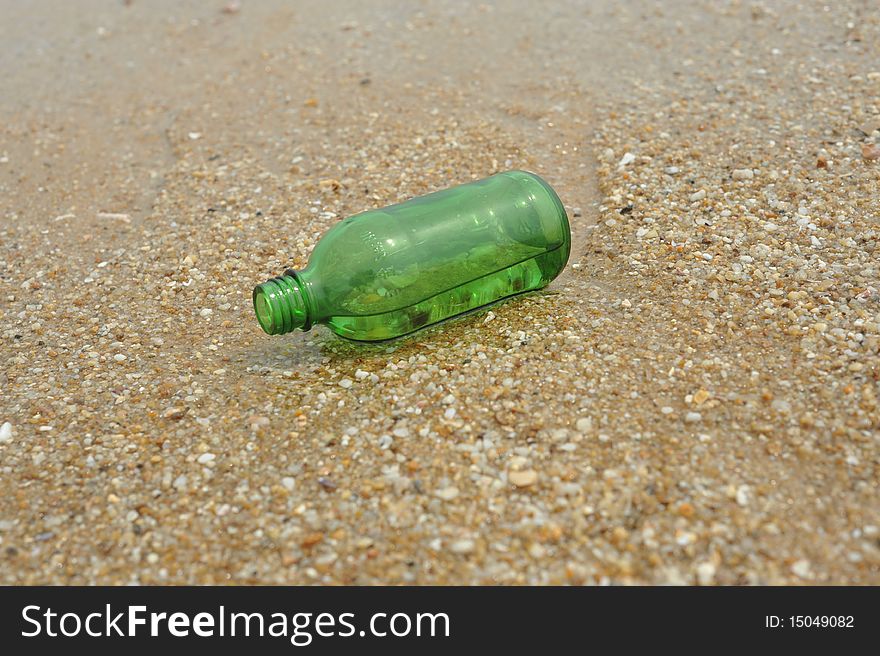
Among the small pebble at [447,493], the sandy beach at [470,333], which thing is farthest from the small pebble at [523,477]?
the small pebble at [447,493]

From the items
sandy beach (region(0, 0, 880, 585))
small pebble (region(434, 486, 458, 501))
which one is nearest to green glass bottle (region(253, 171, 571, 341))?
sandy beach (region(0, 0, 880, 585))

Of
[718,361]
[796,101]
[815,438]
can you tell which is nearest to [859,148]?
[796,101]

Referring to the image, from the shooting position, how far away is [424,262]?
2.30 m

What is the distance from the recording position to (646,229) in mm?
2938

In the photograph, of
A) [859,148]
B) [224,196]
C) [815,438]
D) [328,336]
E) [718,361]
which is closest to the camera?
[815,438]

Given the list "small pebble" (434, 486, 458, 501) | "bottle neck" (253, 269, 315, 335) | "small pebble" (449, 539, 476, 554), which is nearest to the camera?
"small pebble" (449, 539, 476, 554)

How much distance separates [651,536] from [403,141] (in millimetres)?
2329

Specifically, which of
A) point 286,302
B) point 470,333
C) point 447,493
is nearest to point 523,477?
point 447,493

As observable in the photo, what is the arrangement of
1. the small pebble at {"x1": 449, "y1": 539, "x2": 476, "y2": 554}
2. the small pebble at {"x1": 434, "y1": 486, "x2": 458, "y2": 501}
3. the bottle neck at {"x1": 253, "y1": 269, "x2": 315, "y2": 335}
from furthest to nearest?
the bottle neck at {"x1": 253, "y1": 269, "x2": 315, "y2": 335}, the small pebble at {"x1": 434, "y1": 486, "x2": 458, "y2": 501}, the small pebble at {"x1": 449, "y1": 539, "x2": 476, "y2": 554}

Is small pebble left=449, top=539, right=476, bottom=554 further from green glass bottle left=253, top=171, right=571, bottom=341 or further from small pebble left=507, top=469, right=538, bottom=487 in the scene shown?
green glass bottle left=253, top=171, right=571, bottom=341

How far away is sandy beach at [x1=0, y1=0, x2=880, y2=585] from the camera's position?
1.89 meters

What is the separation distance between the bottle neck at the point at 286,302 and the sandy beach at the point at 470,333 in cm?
20

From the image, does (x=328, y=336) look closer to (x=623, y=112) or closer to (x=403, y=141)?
(x=403, y=141)

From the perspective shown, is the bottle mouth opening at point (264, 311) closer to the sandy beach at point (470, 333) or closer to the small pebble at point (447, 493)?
the sandy beach at point (470, 333)
